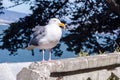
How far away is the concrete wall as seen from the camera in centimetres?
267

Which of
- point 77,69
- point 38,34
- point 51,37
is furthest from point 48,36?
point 77,69

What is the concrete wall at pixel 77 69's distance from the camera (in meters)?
2.67

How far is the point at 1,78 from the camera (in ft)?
11.3

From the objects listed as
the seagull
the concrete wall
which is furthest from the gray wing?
the concrete wall

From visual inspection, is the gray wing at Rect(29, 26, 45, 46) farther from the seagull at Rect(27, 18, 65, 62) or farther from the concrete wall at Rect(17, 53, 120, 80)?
the concrete wall at Rect(17, 53, 120, 80)

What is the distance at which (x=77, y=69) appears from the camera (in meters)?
2.85

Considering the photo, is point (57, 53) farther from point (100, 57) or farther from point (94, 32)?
point (100, 57)

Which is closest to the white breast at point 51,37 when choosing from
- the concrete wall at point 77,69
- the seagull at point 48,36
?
the seagull at point 48,36

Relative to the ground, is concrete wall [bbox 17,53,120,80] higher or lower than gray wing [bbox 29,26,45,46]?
lower

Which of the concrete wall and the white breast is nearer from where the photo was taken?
the concrete wall

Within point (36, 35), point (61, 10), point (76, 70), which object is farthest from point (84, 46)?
point (76, 70)

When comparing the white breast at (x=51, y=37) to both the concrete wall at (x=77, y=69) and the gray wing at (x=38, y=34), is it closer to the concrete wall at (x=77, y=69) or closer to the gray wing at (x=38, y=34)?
the gray wing at (x=38, y=34)

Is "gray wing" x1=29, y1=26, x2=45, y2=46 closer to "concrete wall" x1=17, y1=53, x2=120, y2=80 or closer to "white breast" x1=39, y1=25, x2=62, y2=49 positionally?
"white breast" x1=39, y1=25, x2=62, y2=49

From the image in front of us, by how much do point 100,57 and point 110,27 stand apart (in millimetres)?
7191
